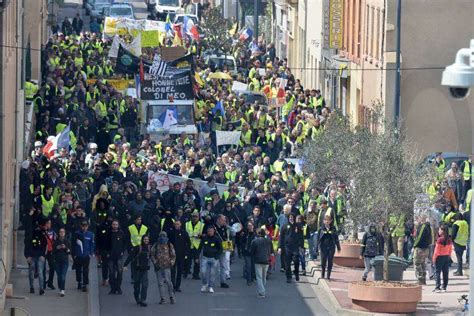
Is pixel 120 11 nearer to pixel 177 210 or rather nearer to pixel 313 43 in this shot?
pixel 313 43

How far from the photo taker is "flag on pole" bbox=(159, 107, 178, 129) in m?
48.6

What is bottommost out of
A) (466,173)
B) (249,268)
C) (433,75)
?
(249,268)

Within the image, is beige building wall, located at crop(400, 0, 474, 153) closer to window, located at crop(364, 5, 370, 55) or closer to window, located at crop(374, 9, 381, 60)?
window, located at crop(374, 9, 381, 60)

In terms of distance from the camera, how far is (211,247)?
31.8 metres

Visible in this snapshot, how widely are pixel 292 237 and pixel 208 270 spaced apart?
181cm

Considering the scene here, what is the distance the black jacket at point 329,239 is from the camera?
1303 inches

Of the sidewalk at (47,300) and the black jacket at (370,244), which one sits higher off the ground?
the black jacket at (370,244)

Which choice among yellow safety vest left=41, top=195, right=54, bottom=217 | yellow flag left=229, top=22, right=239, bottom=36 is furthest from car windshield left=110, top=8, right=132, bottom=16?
yellow safety vest left=41, top=195, right=54, bottom=217

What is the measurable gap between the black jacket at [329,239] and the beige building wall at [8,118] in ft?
18.7

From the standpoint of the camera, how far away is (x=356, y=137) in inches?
1425

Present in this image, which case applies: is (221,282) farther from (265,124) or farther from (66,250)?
(265,124)

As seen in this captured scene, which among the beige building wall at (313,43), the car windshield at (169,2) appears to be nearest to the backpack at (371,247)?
the beige building wall at (313,43)

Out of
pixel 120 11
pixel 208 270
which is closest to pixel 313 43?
pixel 120 11

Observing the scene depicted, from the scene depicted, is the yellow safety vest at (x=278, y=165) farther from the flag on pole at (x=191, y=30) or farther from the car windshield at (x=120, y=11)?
the car windshield at (x=120, y=11)
